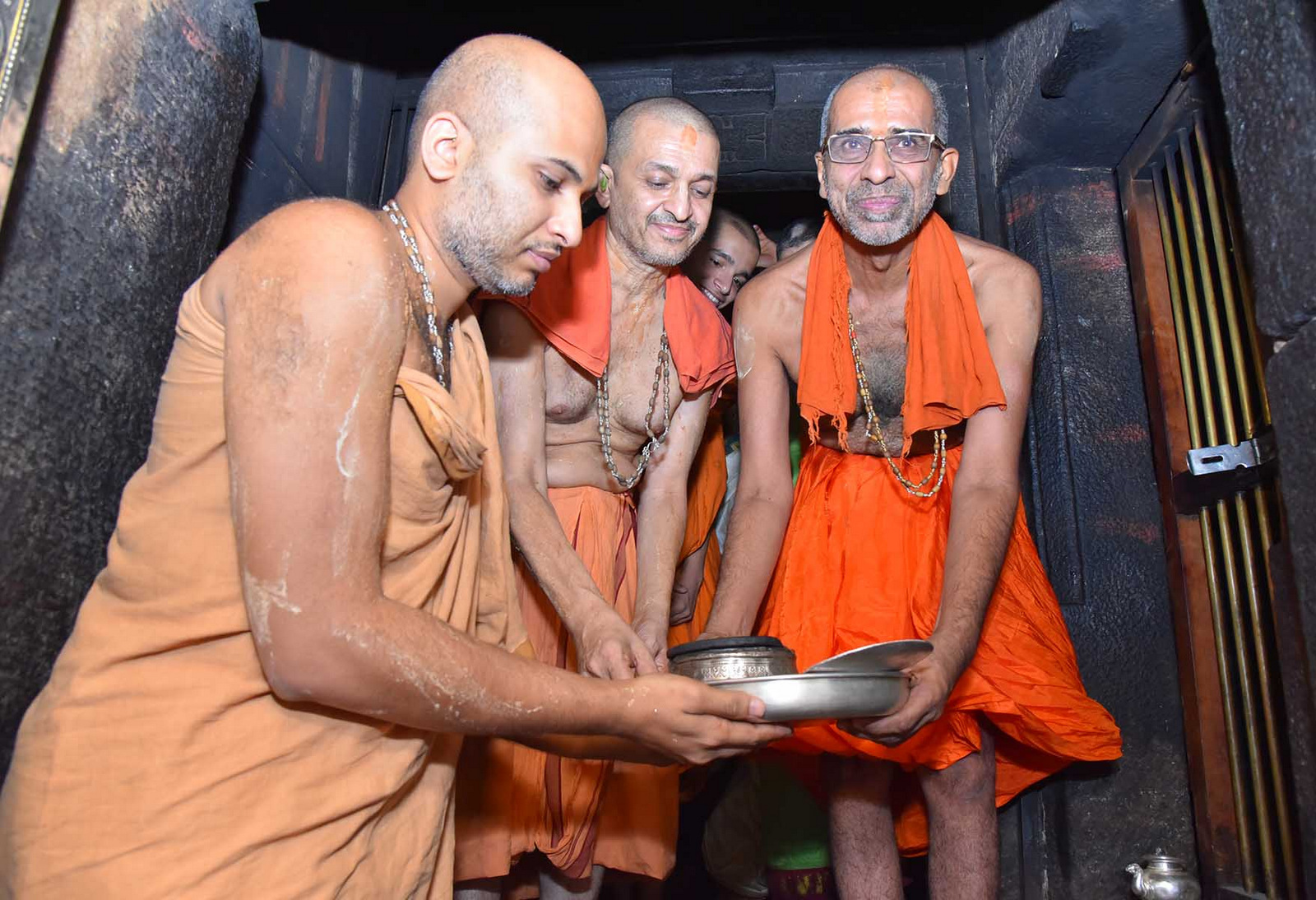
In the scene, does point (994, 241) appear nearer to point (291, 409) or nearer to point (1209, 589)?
point (1209, 589)

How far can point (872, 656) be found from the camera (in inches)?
79.6

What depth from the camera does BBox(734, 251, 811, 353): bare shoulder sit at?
3279 millimetres

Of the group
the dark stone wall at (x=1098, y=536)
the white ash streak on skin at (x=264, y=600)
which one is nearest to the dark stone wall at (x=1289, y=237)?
the dark stone wall at (x=1098, y=536)

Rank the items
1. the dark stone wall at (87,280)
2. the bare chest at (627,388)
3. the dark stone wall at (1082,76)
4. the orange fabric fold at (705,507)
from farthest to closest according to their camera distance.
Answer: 1. the orange fabric fold at (705,507)
2. the bare chest at (627,388)
3. the dark stone wall at (1082,76)
4. the dark stone wall at (87,280)

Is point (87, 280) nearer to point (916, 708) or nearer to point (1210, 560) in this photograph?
point (916, 708)

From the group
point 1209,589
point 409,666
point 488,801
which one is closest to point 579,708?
point 409,666

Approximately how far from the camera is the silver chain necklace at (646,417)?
318 cm

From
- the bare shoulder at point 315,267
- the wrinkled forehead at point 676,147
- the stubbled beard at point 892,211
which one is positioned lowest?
the bare shoulder at point 315,267

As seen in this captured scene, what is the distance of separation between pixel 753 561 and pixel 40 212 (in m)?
1.97

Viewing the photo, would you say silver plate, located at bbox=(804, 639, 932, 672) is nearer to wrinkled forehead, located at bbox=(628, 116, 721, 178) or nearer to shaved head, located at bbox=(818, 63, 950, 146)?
wrinkled forehead, located at bbox=(628, 116, 721, 178)

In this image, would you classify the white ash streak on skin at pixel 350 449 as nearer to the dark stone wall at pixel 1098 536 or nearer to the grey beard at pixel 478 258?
the grey beard at pixel 478 258

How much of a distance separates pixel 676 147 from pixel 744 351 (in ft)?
2.15

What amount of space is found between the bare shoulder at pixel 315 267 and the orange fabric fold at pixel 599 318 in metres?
1.24

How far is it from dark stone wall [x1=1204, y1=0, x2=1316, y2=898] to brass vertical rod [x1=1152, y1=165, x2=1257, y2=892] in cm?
118
